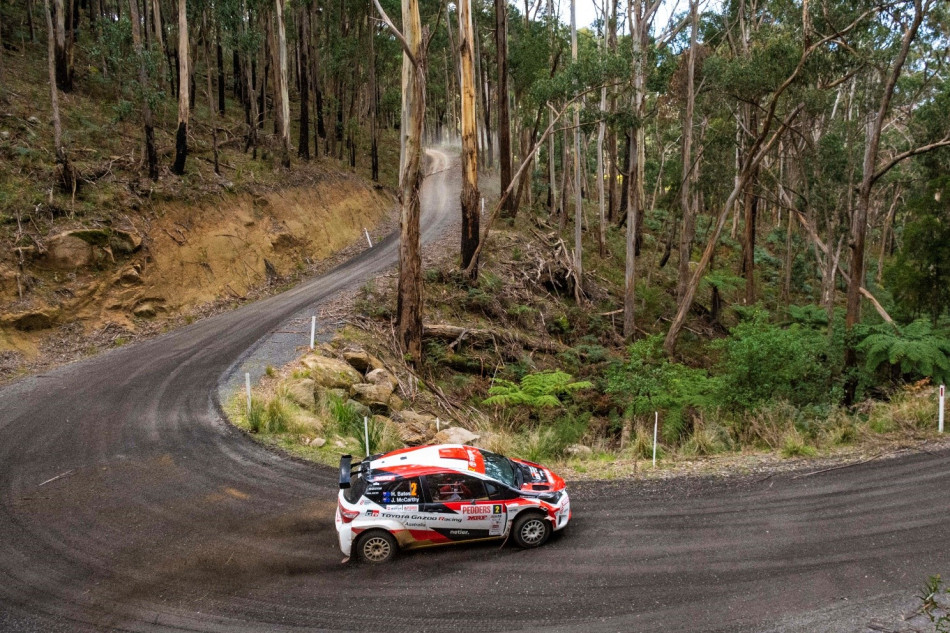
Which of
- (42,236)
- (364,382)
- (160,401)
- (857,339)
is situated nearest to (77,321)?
(42,236)

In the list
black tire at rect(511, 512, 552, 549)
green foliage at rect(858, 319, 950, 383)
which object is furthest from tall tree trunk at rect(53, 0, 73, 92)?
green foliage at rect(858, 319, 950, 383)

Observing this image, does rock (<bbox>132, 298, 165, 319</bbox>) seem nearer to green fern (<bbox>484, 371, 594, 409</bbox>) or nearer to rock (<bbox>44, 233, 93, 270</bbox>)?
rock (<bbox>44, 233, 93, 270</bbox>)

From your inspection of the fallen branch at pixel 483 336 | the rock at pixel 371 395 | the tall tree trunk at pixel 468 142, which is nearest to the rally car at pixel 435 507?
the rock at pixel 371 395

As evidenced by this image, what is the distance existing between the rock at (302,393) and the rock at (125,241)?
379 inches

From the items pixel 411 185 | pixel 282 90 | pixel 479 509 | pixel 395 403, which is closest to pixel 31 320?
pixel 395 403

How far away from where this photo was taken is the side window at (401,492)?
867 cm

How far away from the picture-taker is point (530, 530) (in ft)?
29.3

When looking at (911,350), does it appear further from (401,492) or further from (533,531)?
(401,492)

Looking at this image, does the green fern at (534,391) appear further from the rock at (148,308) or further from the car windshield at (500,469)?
the rock at (148,308)

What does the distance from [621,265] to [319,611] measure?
94.4ft

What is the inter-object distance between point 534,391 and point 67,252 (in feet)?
46.7

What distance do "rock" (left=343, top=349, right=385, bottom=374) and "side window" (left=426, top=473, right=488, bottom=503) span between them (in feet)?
26.8

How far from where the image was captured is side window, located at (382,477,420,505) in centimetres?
867

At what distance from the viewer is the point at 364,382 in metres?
15.9
